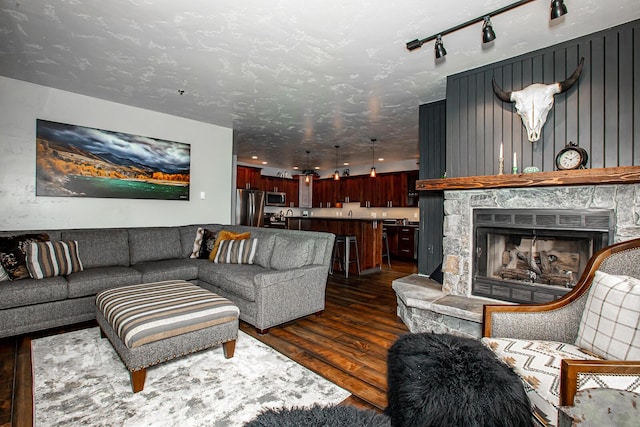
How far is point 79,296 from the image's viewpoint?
2.92 meters

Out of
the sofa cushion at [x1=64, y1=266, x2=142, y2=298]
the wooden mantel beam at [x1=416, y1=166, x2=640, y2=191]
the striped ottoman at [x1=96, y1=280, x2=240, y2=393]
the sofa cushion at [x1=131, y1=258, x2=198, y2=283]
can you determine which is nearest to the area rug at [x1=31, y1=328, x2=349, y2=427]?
the striped ottoman at [x1=96, y1=280, x2=240, y2=393]

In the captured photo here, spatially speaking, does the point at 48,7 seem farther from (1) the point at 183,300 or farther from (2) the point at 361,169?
(2) the point at 361,169

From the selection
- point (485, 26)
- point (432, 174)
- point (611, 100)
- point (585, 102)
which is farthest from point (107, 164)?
point (611, 100)

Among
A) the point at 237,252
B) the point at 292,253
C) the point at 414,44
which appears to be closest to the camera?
the point at 414,44

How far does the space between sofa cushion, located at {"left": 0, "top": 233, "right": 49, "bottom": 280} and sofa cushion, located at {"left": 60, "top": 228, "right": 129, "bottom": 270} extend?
0.46m

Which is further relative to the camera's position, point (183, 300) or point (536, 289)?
point (536, 289)

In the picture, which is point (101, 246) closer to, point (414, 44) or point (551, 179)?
point (414, 44)

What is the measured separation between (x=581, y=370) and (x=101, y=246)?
435 centimetres

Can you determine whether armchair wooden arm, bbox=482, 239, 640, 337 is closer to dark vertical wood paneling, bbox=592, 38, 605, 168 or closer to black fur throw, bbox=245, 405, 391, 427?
dark vertical wood paneling, bbox=592, 38, 605, 168

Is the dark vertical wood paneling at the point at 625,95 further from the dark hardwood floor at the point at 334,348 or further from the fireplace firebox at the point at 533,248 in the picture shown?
the dark hardwood floor at the point at 334,348

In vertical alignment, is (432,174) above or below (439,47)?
below

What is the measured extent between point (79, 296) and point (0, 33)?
2344 mm

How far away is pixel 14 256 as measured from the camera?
9.29 ft

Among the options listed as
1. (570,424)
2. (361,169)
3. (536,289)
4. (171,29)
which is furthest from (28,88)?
(361,169)
